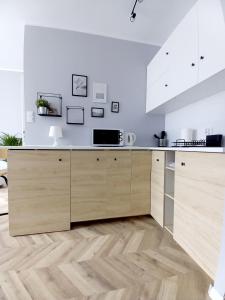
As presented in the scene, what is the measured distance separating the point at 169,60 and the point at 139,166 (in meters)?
1.23

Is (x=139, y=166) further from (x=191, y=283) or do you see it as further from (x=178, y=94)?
(x=191, y=283)

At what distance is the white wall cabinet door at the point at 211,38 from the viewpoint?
1310 mm

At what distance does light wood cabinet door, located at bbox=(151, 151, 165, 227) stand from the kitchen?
0.04 ft

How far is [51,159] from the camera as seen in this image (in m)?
1.82

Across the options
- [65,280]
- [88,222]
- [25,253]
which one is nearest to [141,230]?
[88,222]

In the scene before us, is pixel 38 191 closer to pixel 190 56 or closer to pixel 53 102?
pixel 53 102

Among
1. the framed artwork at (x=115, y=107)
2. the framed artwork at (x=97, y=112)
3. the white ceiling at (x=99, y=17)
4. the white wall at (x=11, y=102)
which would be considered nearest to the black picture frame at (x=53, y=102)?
the framed artwork at (x=97, y=112)

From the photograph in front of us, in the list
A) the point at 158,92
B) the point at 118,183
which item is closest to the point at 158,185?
the point at 118,183

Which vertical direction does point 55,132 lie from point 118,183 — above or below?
above

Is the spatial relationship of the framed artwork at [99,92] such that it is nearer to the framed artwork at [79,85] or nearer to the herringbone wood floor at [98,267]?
the framed artwork at [79,85]

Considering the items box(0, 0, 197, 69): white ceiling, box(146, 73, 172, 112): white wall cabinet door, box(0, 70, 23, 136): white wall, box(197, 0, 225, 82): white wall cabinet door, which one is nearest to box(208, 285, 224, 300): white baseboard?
box(197, 0, 225, 82): white wall cabinet door

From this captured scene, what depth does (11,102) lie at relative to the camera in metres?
4.05

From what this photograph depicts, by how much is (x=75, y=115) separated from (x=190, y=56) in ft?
4.96

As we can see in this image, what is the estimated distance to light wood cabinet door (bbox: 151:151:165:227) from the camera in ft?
6.29
